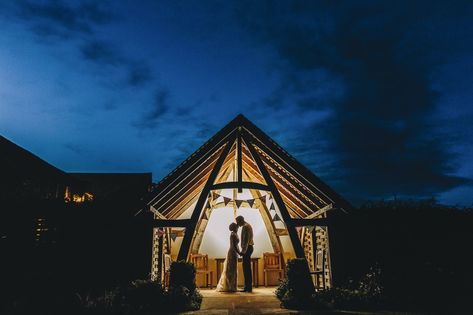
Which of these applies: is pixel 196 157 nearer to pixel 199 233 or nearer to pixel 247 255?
pixel 247 255

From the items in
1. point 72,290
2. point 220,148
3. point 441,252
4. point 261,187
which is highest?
point 220,148

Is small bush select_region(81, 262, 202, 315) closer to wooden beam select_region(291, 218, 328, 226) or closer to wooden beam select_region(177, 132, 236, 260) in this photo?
wooden beam select_region(177, 132, 236, 260)

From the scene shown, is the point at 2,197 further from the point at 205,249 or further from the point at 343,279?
the point at 343,279

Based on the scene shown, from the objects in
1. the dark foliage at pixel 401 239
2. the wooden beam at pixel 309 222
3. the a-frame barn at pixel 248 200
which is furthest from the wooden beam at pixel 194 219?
the dark foliage at pixel 401 239

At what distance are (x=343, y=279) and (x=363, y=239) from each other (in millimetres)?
1308

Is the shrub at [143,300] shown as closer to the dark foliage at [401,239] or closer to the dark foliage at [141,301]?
the dark foliage at [141,301]

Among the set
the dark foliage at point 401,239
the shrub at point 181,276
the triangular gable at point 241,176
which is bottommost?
the shrub at point 181,276

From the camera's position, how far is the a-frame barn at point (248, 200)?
29.3ft

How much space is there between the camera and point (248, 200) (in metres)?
10.1

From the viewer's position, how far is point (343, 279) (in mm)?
8891

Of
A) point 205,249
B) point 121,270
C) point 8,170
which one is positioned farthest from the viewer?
point 8,170

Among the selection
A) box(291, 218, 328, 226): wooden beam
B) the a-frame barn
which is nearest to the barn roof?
the a-frame barn

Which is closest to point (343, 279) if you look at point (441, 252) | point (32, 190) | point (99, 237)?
point (441, 252)

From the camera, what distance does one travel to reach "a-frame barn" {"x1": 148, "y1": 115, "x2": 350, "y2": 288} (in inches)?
352
